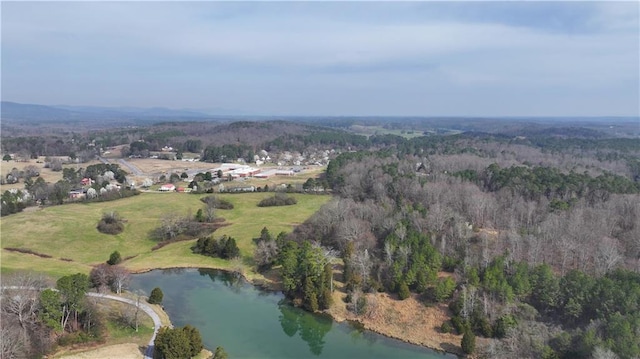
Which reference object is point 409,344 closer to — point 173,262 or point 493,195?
point 173,262

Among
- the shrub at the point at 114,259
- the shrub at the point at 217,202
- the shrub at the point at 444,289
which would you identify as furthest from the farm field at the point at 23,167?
the shrub at the point at 444,289

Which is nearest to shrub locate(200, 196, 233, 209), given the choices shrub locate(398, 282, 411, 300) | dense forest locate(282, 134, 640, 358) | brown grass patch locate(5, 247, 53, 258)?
dense forest locate(282, 134, 640, 358)

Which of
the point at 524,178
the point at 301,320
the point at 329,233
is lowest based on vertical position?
the point at 301,320

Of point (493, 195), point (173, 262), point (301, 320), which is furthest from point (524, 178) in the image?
point (173, 262)

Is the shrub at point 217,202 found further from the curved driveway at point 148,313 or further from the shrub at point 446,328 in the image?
the shrub at point 446,328

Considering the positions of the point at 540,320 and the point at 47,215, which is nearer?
the point at 540,320
